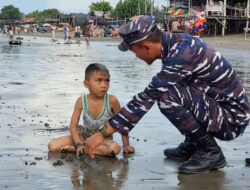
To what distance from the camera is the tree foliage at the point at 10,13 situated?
618ft

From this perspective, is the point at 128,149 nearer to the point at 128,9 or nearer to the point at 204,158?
the point at 204,158

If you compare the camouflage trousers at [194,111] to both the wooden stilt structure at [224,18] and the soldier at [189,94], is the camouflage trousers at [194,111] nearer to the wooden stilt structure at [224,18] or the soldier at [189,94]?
the soldier at [189,94]

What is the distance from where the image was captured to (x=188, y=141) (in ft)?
14.6

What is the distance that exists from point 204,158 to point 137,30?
43.6 inches

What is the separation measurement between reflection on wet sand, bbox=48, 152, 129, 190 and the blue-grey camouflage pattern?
1.13ft

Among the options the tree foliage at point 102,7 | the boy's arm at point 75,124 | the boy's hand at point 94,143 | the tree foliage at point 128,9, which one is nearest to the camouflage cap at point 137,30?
the boy's hand at point 94,143

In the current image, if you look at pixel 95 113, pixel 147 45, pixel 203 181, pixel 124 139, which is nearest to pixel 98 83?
pixel 95 113

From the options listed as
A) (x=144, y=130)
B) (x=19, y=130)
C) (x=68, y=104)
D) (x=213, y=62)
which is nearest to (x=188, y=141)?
(x=213, y=62)

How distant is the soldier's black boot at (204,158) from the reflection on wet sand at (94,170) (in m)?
0.48

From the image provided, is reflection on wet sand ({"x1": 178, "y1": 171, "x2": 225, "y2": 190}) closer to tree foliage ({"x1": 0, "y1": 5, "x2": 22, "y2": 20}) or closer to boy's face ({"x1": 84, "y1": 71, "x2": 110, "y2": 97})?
boy's face ({"x1": 84, "y1": 71, "x2": 110, "y2": 97})

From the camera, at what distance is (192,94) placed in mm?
3932

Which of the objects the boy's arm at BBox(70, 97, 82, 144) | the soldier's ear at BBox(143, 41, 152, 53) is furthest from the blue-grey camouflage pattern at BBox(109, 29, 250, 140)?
the boy's arm at BBox(70, 97, 82, 144)

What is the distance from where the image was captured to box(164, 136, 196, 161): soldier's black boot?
4.45 m

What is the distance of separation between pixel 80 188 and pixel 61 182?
20 cm
